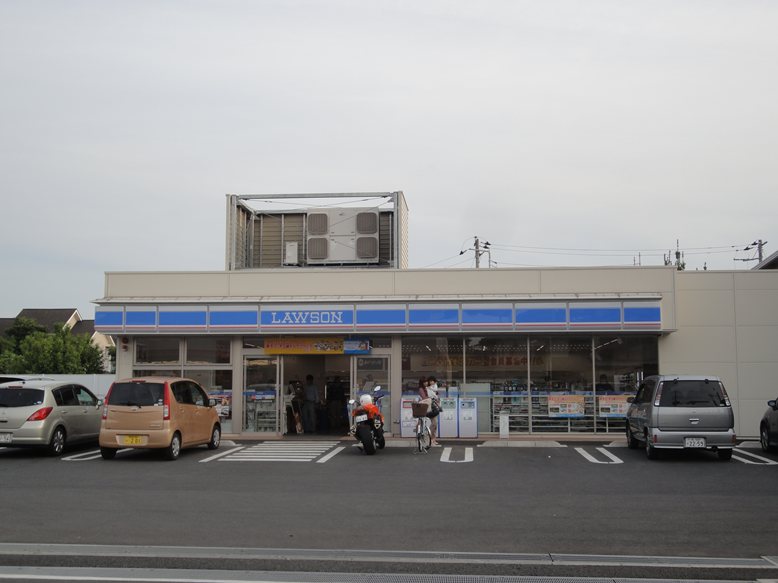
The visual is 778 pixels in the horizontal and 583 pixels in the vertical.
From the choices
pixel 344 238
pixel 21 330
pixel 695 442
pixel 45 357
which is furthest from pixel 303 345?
pixel 21 330

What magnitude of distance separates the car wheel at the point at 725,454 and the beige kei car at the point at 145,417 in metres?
11.3

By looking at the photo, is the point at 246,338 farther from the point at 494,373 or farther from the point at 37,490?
the point at 37,490

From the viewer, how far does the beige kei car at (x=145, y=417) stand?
16922 mm

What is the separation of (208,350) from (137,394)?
19.6ft

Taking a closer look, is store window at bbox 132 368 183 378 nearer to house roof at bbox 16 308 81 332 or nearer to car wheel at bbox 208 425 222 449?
car wheel at bbox 208 425 222 449

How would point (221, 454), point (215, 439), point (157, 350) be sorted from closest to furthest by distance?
point (221, 454) → point (215, 439) → point (157, 350)

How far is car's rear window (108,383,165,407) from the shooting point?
56.5 feet

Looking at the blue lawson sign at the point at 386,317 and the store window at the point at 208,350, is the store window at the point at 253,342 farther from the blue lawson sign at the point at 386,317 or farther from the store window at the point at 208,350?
the blue lawson sign at the point at 386,317

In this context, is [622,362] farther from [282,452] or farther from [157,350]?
[157,350]

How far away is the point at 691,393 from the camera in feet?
55.6

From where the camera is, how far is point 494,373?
22.6 metres

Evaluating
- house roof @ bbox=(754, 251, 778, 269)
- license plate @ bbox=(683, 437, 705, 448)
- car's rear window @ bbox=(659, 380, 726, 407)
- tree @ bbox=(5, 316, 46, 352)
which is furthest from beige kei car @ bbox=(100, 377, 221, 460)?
tree @ bbox=(5, 316, 46, 352)

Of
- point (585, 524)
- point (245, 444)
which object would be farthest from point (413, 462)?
point (585, 524)

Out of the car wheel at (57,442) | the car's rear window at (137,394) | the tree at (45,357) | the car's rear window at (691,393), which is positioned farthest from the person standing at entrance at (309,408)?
the tree at (45,357)
